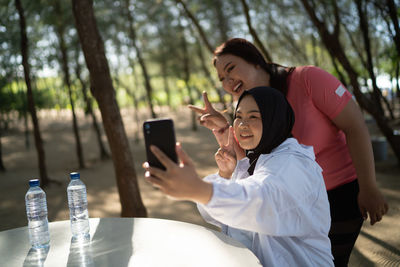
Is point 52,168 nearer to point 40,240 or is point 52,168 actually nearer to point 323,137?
point 40,240

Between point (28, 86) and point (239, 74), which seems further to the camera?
point (28, 86)

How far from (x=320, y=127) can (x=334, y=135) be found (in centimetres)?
12

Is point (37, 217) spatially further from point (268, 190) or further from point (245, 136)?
point (268, 190)

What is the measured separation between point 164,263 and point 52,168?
9.21 meters

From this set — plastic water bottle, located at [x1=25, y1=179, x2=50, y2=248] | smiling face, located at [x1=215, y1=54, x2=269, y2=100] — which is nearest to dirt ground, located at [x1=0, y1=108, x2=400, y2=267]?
smiling face, located at [x1=215, y1=54, x2=269, y2=100]

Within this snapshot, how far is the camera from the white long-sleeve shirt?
3.67 ft

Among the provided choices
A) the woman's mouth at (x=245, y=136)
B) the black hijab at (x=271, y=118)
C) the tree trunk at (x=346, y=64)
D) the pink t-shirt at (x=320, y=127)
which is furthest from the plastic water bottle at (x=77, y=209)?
the tree trunk at (x=346, y=64)

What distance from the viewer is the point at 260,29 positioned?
794 inches

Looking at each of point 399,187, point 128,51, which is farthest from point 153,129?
point 128,51

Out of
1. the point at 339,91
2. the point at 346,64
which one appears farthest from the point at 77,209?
the point at 346,64

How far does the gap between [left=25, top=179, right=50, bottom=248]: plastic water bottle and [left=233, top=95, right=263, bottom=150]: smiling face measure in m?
1.14

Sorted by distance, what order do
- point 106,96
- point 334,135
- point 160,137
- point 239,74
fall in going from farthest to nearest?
1. point 106,96
2. point 239,74
3. point 334,135
4. point 160,137

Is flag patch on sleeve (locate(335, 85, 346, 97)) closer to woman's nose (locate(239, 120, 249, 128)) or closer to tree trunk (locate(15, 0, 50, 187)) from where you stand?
woman's nose (locate(239, 120, 249, 128))

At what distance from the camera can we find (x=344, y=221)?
1878mm
